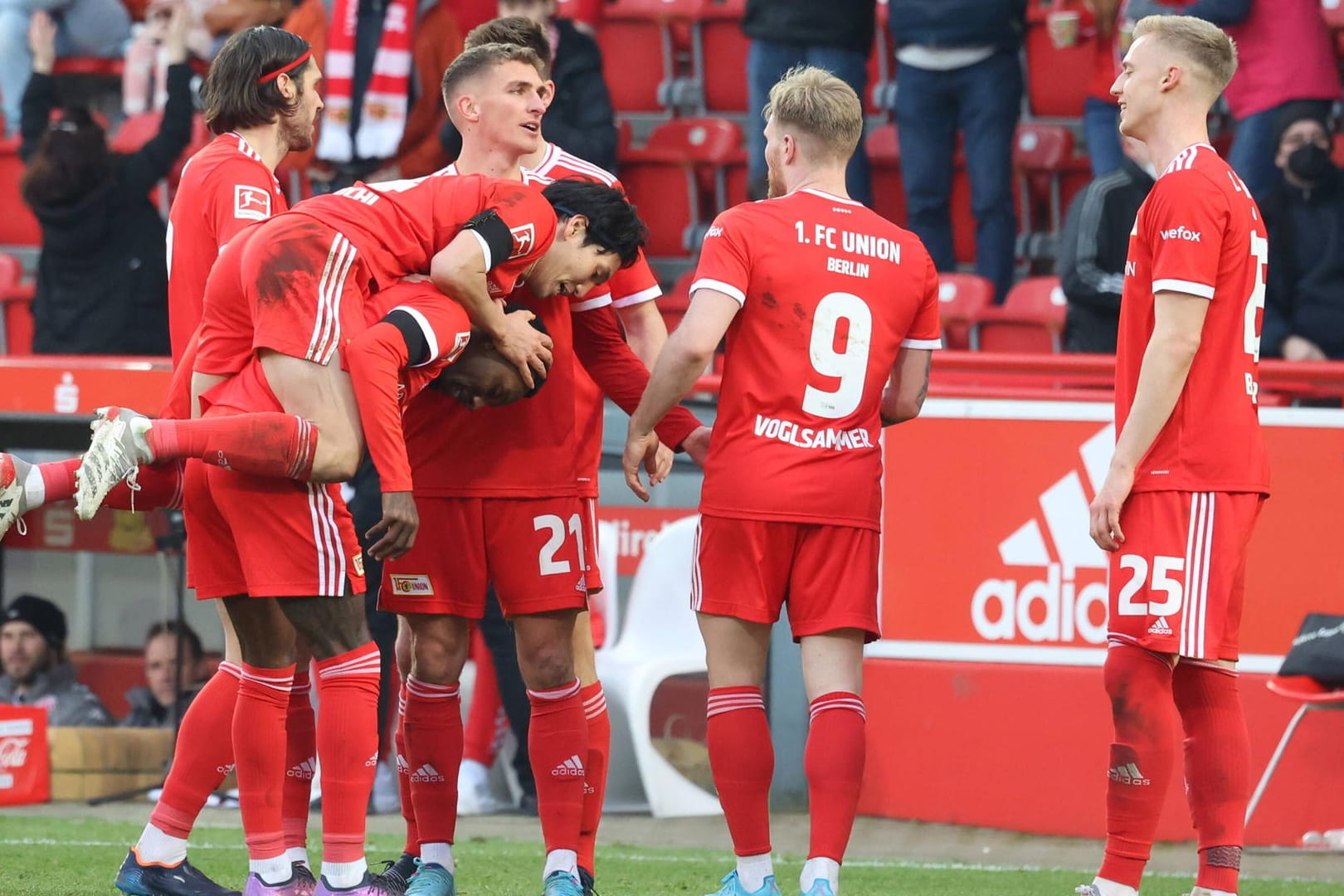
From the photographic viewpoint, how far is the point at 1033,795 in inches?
267

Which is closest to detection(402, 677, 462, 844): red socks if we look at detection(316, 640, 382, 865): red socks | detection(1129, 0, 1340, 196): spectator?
detection(316, 640, 382, 865): red socks

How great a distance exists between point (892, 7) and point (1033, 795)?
147 inches

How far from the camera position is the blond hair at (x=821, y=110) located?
4621mm

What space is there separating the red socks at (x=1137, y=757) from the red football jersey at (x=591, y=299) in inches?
58.9

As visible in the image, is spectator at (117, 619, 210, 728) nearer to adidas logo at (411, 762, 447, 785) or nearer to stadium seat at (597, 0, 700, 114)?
adidas logo at (411, 762, 447, 785)

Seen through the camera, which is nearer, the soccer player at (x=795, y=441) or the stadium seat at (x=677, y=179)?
the soccer player at (x=795, y=441)

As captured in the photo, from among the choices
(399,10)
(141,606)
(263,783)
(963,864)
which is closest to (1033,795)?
(963,864)

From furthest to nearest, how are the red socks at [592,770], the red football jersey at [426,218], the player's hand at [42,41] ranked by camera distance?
the player's hand at [42,41] → the red socks at [592,770] → the red football jersey at [426,218]

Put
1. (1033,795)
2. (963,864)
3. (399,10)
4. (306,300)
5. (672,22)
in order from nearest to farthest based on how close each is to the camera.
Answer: (306,300) → (963,864) → (1033,795) → (399,10) → (672,22)

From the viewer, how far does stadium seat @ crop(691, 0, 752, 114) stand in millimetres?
10047

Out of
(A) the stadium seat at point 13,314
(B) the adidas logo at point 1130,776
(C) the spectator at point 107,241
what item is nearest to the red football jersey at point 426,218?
(B) the adidas logo at point 1130,776

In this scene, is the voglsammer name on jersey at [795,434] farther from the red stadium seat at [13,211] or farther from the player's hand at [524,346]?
the red stadium seat at [13,211]

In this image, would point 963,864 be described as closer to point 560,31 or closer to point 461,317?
point 461,317

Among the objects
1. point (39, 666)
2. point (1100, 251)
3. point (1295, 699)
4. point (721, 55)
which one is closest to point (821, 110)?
point (1295, 699)
